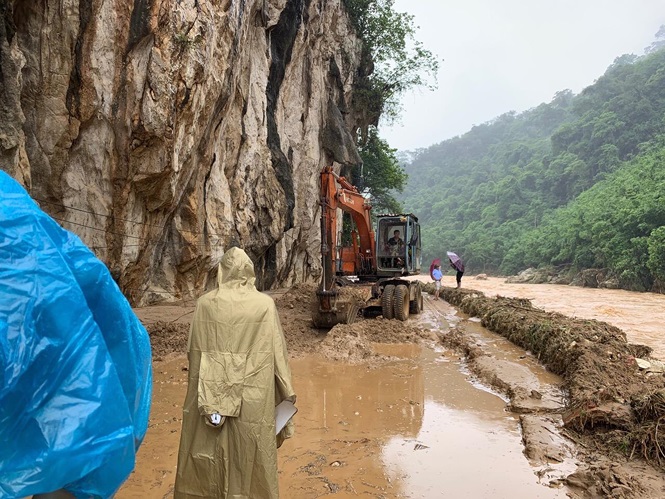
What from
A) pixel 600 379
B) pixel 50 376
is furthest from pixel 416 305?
pixel 50 376

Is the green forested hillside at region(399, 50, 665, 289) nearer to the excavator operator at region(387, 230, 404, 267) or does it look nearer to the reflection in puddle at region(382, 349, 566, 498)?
the excavator operator at region(387, 230, 404, 267)

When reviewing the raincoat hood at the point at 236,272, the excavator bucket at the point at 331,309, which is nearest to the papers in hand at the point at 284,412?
the raincoat hood at the point at 236,272

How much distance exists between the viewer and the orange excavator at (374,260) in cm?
1067

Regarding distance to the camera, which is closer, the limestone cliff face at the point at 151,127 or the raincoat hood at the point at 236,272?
the raincoat hood at the point at 236,272

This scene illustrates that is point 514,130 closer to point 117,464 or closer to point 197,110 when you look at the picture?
point 197,110

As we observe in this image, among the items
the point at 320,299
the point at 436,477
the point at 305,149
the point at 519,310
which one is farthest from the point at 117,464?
the point at 305,149

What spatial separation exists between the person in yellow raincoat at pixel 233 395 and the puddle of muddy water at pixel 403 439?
55.0 inches

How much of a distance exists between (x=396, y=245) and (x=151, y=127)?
714 centimetres

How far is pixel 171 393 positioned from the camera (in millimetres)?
5926

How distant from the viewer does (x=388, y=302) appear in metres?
11.9

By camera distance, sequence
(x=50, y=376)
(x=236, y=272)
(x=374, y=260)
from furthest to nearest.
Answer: (x=374, y=260) < (x=236, y=272) < (x=50, y=376)

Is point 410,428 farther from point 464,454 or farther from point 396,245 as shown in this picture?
point 396,245

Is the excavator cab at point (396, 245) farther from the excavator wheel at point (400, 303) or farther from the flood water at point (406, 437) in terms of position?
the flood water at point (406, 437)

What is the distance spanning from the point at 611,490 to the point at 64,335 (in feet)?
13.2
